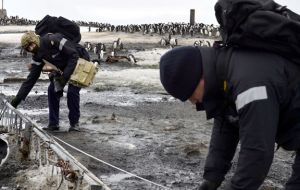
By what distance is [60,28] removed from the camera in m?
7.49

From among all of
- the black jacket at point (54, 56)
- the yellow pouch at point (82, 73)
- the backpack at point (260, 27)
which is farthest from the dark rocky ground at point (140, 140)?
the backpack at point (260, 27)

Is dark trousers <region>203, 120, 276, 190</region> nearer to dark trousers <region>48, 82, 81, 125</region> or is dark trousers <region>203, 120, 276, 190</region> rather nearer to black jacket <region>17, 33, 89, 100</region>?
black jacket <region>17, 33, 89, 100</region>

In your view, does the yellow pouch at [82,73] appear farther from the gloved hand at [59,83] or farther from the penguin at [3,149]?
the penguin at [3,149]

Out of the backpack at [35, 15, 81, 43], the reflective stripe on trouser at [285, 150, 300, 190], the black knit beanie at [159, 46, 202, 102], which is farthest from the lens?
the backpack at [35, 15, 81, 43]

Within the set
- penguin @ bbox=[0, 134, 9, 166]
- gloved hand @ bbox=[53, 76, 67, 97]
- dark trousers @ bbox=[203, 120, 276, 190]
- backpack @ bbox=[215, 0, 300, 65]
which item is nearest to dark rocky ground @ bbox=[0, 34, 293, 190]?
penguin @ bbox=[0, 134, 9, 166]

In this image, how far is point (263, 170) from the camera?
2.37 m

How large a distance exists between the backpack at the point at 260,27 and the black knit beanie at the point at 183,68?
20 centimetres

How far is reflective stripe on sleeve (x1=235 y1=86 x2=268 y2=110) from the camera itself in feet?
7.50

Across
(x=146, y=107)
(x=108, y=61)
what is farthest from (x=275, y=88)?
(x=108, y=61)

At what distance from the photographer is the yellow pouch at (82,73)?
23.7 ft

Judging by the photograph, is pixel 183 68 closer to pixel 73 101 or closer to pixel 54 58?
pixel 54 58

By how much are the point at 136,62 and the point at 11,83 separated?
262 inches

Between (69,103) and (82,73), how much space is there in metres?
0.58

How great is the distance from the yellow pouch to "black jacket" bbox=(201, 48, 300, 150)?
4792mm
